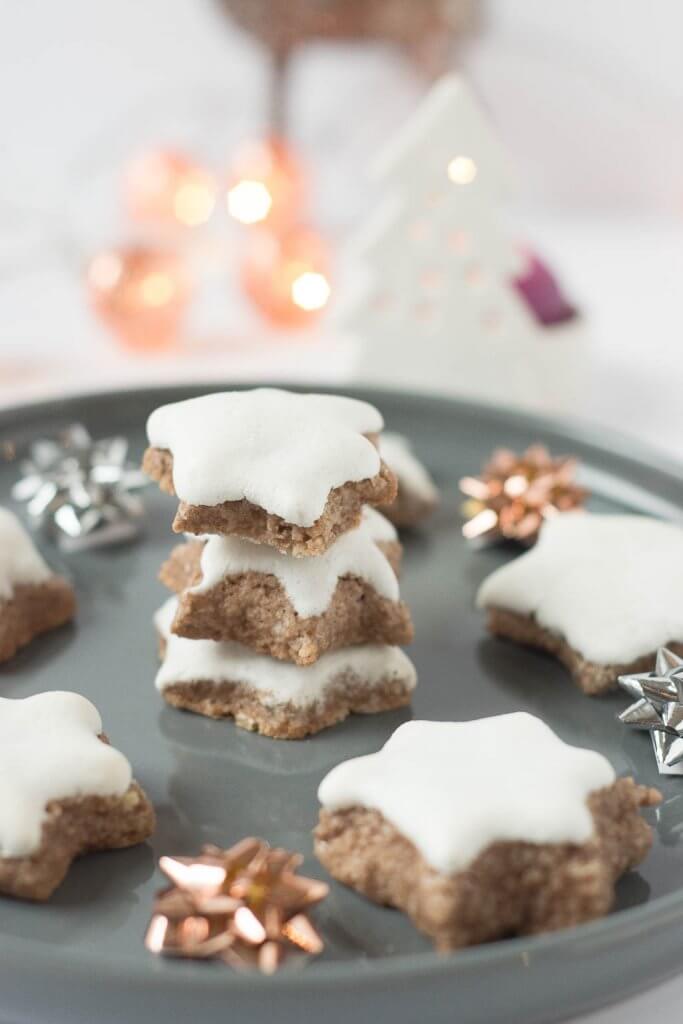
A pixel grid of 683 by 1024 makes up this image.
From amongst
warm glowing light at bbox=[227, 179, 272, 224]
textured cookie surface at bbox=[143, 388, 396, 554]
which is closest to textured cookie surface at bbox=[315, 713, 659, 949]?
textured cookie surface at bbox=[143, 388, 396, 554]

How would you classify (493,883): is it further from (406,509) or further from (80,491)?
(80,491)

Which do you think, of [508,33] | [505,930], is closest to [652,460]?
[505,930]

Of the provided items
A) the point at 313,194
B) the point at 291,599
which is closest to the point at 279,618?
the point at 291,599

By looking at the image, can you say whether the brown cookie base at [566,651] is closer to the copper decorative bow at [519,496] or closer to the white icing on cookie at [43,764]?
the copper decorative bow at [519,496]

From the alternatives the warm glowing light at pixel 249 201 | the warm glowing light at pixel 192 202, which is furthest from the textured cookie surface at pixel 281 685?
the warm glowing light at pixel 192 202

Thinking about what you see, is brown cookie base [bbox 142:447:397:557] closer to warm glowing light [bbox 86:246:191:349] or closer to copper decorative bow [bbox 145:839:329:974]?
copper decorative bow [bbox 145:839:329:974]

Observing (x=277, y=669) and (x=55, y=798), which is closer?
(x=55, y=798)
